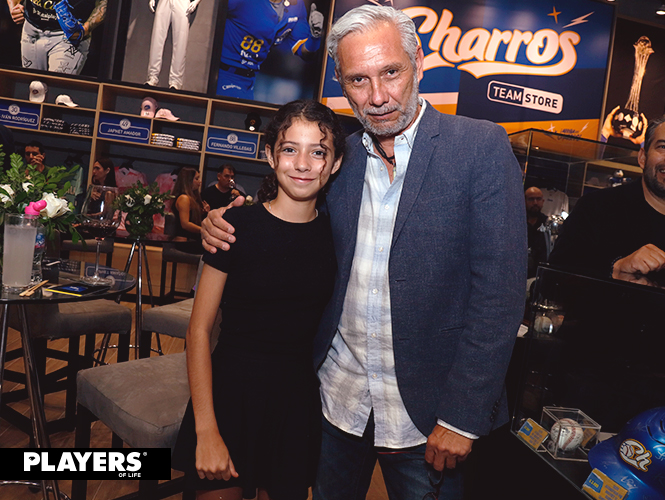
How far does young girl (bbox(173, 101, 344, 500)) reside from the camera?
1.12 m

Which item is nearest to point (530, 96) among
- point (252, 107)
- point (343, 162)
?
point (252, 107)

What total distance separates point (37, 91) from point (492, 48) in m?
5.65

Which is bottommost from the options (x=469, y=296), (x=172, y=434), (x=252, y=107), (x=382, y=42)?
(x=172, y=434)

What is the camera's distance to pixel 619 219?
1491 millimetres

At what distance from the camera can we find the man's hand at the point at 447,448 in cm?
102

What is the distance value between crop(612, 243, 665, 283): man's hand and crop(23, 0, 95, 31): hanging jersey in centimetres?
670

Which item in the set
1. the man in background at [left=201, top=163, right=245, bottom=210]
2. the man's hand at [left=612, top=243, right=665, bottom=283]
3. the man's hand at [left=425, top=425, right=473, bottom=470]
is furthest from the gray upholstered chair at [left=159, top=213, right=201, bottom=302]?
the man's hand at [left=612, top=243, right=665, bottom=283]

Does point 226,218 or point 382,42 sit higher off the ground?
point 382,42

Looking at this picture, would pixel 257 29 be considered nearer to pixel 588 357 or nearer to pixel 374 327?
pixel 374 327

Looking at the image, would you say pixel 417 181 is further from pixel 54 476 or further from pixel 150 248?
pixel 150 248

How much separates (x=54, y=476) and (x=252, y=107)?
501cm

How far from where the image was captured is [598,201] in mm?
1570

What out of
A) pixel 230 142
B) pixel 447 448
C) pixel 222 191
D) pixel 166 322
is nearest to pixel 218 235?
pixel 447 448

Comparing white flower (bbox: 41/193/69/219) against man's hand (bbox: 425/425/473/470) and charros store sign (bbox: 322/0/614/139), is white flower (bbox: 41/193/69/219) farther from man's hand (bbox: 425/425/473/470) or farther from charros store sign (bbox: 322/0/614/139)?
charros store sign (bbox: 322/0/614/139)
